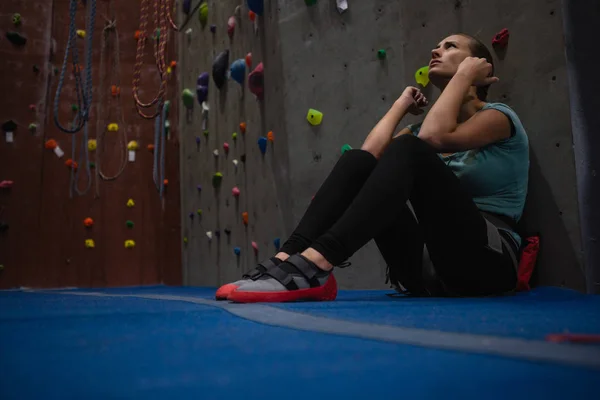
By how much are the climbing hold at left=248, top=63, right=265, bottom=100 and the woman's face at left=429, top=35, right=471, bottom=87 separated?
1330mm

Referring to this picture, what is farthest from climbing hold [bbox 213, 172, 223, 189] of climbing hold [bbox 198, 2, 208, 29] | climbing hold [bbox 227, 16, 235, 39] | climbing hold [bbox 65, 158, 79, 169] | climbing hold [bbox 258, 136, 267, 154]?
climbing hold [bbox 65, 158, 79, 169]

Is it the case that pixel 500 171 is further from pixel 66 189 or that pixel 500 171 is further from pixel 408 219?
pixel 66 189

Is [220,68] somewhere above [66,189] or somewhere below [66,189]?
above

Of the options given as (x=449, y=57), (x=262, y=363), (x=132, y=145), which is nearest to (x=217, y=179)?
(x=132, y=145)

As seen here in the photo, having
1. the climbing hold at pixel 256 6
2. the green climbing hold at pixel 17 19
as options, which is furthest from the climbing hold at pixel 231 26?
the green climbing hold at pixel 17 19

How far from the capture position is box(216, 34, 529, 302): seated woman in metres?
1.37

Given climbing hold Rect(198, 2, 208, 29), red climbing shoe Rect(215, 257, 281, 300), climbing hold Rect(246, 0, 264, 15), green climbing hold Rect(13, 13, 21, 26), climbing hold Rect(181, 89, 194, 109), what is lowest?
red climbing shoe Rect(215, 257, 281, 300)

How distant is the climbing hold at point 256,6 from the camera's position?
2.94m

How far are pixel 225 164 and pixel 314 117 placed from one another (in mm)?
1042

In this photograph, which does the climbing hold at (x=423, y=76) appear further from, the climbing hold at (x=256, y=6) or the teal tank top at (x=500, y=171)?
the climbing hold at (x=256, y=6)

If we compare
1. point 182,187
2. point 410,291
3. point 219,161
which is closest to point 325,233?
point 410,291

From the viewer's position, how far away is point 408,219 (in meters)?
1.54

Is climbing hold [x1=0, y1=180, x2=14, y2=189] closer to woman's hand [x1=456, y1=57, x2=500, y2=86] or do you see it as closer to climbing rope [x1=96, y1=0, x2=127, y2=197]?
climbing rope [x1=96, y1=0, x2=127, y2=197]

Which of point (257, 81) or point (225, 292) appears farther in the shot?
point (257, 81)
